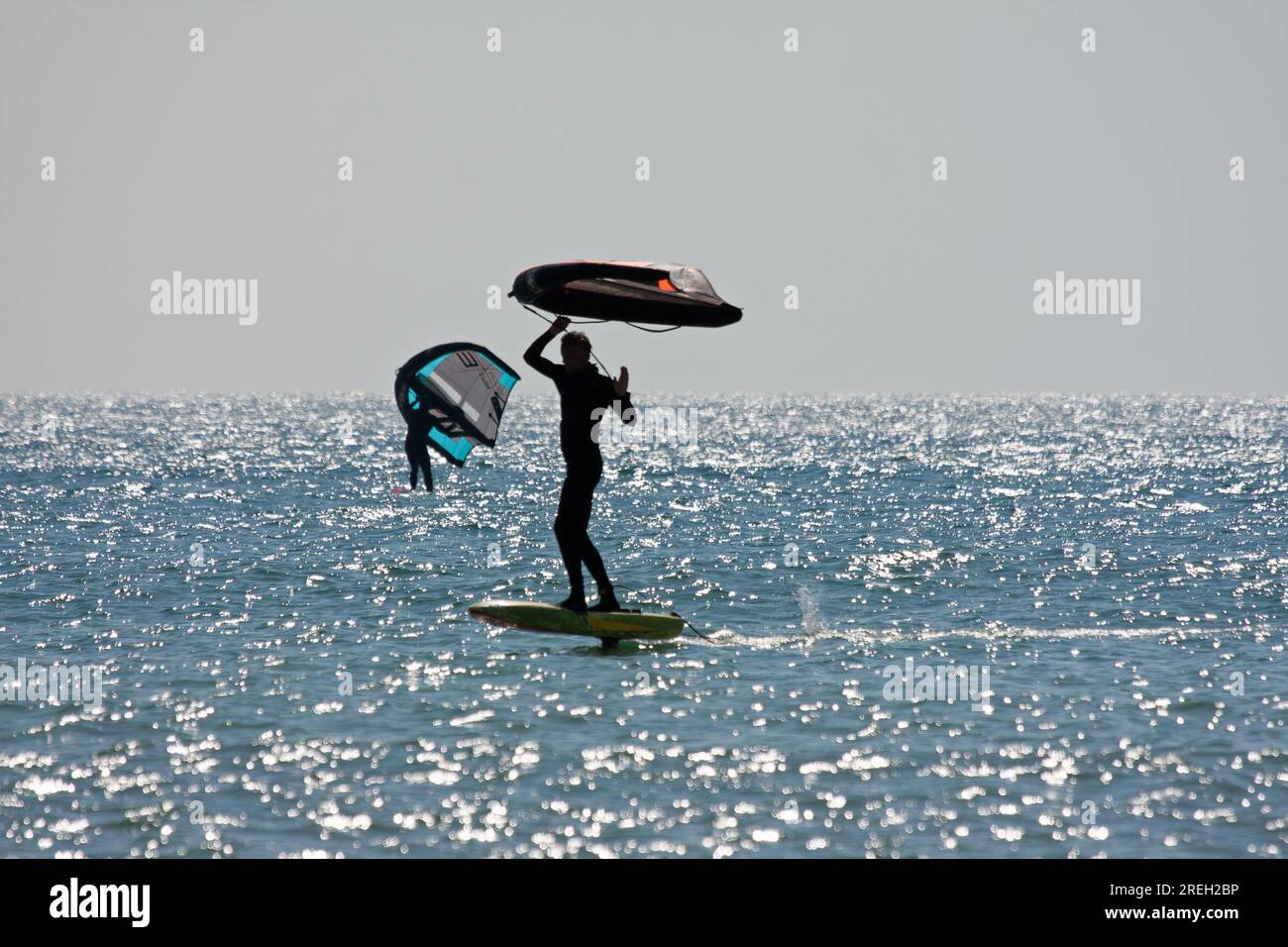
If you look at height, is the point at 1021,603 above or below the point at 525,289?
below

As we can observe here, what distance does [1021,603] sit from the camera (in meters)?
23.3

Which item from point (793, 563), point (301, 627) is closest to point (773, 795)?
point (301, 627)

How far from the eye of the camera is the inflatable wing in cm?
1377

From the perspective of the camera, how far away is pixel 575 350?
528 inches

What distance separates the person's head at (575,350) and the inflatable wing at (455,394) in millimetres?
602

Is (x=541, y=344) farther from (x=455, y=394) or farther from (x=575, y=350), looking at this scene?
(x=455, y=394)

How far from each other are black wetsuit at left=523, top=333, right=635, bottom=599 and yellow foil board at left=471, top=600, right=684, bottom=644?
60cm

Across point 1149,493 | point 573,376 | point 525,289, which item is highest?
point 525,289

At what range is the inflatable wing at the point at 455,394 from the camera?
542 inches

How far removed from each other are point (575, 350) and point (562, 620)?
3.11 meters

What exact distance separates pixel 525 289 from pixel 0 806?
6.68m

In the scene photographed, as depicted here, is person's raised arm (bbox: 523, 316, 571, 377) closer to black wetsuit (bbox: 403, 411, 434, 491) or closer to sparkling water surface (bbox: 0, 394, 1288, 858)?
black wetsuit (bbox: 403, 411, 434, 491)
